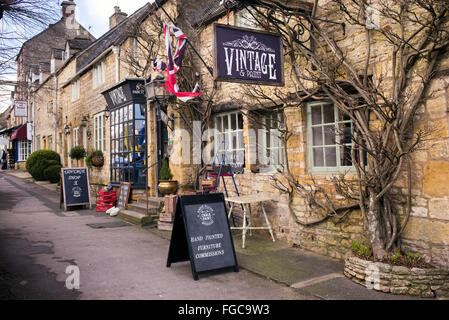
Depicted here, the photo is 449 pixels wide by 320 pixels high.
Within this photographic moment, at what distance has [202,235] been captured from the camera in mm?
4887

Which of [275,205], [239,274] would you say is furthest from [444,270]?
[275,205]

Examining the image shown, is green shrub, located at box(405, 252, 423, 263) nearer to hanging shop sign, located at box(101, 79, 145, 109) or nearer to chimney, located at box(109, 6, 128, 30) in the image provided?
hanging shop sign, located at box(101, 79, 145, 109)

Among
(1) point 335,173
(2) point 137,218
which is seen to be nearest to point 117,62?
(2) point 137,218

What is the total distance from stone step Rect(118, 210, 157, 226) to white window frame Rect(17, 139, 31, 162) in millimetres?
23762

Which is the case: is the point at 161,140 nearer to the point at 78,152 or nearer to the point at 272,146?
the point at 272,146

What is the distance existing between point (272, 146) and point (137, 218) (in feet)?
12.1

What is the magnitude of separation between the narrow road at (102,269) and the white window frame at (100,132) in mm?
5734

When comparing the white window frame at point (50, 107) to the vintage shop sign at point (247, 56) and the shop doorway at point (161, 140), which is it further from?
the vintage shop sign at point (247, 56)

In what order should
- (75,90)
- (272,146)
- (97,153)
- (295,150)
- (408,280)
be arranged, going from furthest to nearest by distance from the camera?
(75,90) → (97,153) → (272,146) → (295,150) → (408,280)

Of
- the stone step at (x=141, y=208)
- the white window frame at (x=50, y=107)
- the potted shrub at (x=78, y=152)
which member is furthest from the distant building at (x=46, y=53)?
the stone step at (x=141, y=208)

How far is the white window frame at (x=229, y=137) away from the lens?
25.8 feet

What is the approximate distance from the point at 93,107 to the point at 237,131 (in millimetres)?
9179

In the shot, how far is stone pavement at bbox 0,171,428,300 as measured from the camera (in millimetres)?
4102
